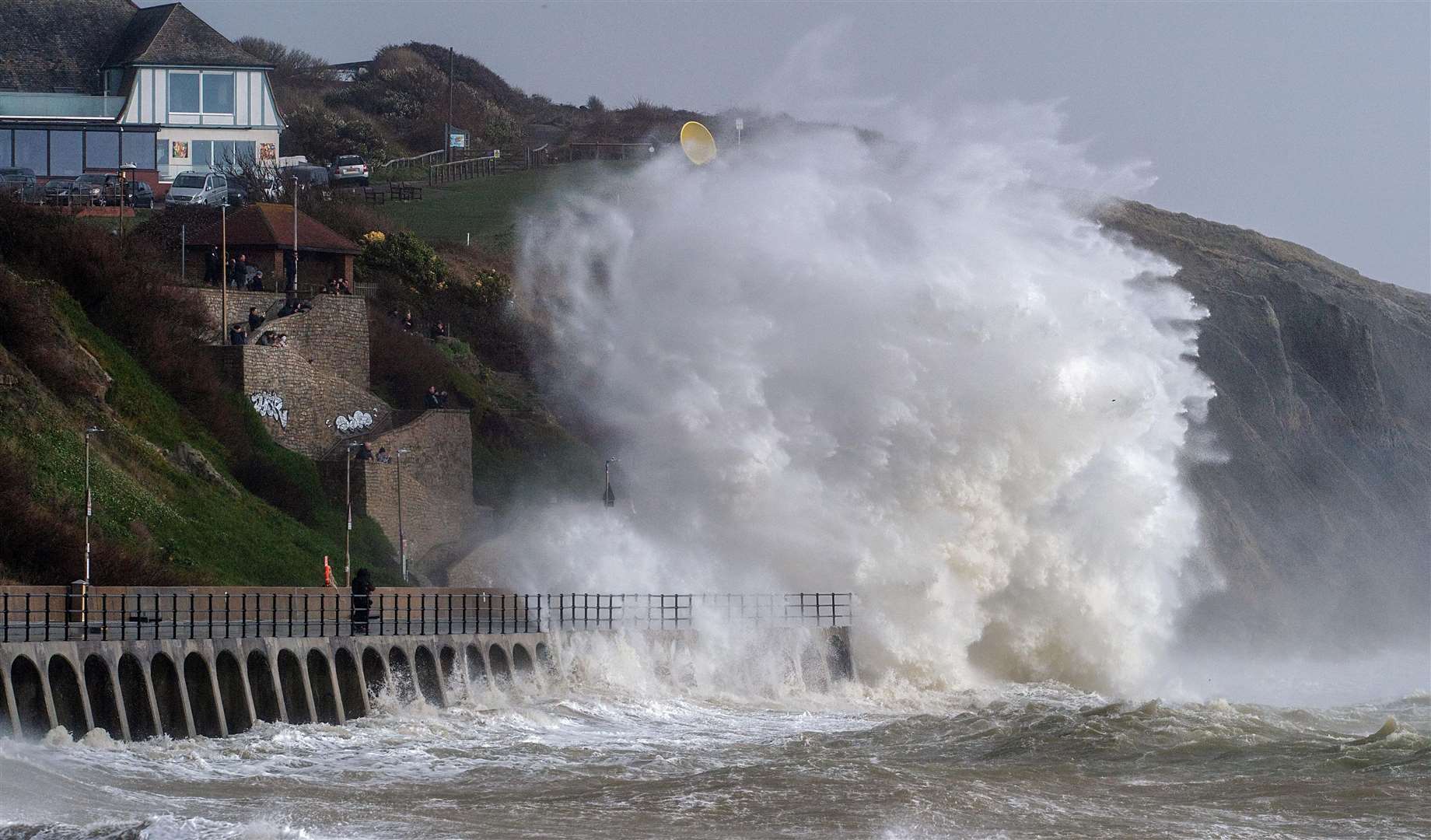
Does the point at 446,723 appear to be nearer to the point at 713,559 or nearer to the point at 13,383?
the point at 713,559

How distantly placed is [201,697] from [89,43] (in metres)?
52.6

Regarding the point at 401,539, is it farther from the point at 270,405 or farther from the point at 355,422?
the point at 270,405

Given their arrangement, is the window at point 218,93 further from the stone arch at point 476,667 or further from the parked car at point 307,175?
the stone arch at point 476,667

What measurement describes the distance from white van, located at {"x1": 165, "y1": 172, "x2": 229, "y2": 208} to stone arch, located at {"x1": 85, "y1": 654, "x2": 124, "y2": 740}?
38.5m

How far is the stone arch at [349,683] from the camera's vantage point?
105ft

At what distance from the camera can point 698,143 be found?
63.3 m

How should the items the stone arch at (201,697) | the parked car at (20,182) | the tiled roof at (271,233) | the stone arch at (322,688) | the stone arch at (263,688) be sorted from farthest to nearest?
the tiled roof at (271,233) → the parked car at (20,182) → the stone arch at (322,688) → the stone arch at (263,688) → the stone arch at (201,697)

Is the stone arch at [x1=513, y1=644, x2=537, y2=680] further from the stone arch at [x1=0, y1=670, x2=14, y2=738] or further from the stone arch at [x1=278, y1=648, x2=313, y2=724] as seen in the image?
the stone arch at [x1=0, y1=670, x2=14, y2=738]

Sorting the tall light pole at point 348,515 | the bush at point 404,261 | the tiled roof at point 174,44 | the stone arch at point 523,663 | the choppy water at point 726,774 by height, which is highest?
the tiled roof at point 174,44

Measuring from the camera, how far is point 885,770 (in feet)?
92.1

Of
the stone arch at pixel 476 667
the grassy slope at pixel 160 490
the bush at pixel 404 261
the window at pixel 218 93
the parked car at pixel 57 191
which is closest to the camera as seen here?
the stone arch at pixel 476 667

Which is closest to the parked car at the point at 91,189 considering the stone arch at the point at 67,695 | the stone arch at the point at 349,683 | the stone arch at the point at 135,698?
the stone arch at the point at 349,683

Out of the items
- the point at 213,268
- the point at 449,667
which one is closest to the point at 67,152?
the point at 213,268

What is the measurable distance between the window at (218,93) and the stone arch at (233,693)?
4852 centimetres
